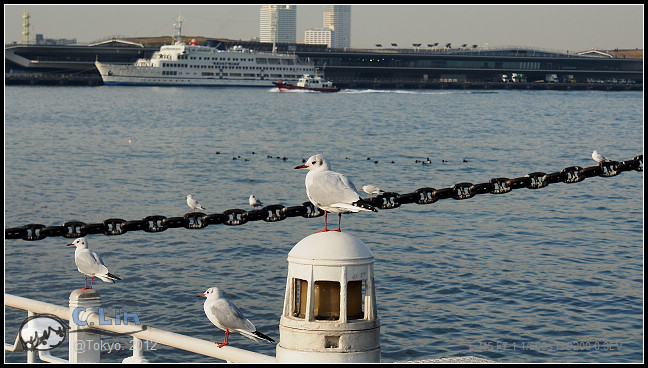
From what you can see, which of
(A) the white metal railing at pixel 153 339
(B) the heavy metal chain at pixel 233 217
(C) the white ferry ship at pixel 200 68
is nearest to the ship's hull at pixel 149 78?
(C) the white ferry ship at pixel 200 68

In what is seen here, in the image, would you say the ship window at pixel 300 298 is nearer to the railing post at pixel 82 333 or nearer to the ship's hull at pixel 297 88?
the railing post at pixel 82 333

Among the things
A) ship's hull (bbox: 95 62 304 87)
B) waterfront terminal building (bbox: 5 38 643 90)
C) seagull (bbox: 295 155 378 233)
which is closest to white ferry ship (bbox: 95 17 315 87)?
ship's hull (bbox: 95 62 304 87)

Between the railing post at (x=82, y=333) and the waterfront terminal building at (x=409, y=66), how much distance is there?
14455 cm

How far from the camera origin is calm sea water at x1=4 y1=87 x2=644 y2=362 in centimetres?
1783

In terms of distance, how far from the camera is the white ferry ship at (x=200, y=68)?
14475 centimetres

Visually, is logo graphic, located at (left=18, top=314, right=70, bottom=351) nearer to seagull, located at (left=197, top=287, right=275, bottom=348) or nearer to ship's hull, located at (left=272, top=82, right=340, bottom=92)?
seagull, located at (left=197, top=287, right=275, bottom=348)

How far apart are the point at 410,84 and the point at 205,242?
140 meters

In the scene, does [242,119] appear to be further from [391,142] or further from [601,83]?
[601,83]

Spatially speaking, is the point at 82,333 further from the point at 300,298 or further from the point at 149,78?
the point at 149,78

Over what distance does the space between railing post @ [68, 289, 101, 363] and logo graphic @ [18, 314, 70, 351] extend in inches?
10.3

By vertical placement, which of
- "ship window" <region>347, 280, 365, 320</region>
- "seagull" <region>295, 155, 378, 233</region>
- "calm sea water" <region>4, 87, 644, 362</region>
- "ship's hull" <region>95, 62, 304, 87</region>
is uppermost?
"seagull" <region>295, 155, 378, 233</region>

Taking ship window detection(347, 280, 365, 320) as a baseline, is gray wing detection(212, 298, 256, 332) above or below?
below

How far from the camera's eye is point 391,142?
214 ft

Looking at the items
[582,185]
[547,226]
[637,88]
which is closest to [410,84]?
[637,88]
